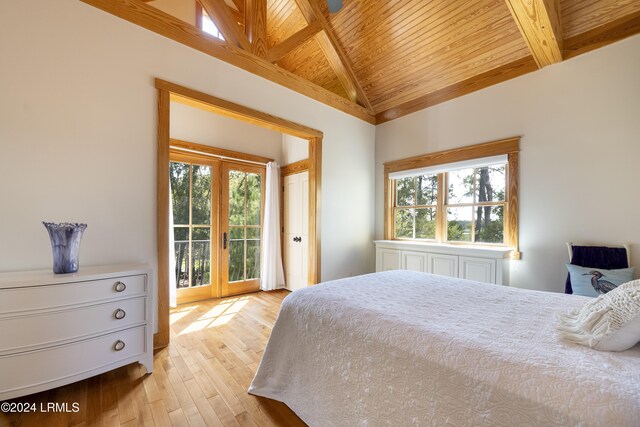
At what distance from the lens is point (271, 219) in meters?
4.26

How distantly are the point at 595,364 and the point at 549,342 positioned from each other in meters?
0.16

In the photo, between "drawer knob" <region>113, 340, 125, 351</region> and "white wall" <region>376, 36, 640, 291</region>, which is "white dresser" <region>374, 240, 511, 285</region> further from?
"drawer knob" <region>113, 340, 125, 351</region>

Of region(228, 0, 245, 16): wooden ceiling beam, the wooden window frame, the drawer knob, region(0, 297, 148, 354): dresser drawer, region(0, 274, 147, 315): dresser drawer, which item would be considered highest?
region(228, 0, 245, 16): wooden ceiling beam

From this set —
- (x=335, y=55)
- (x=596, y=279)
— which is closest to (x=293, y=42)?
(x=335, y=55)

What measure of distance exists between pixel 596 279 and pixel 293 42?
3760 millimetres

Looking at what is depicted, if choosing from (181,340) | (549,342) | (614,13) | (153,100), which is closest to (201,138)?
(153,100)

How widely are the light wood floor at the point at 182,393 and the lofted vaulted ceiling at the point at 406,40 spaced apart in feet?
9.02

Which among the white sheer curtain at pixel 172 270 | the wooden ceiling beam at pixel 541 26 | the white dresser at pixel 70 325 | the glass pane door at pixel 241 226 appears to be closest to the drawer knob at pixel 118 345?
the white dresser at pixel 70 325

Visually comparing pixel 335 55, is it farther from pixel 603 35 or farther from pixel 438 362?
pixel 438 362

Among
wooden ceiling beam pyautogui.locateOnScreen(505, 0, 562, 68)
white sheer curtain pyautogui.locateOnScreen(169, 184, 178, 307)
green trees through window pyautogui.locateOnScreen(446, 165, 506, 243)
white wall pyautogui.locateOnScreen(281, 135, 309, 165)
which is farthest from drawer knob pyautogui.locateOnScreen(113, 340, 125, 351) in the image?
wooden ceiling beam pyautogui.locateOnScreen(505, 0, 562, 68)

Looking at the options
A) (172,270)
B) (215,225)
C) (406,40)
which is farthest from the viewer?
(215,225)

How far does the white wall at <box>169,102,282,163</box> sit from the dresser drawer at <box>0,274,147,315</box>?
7.59ft

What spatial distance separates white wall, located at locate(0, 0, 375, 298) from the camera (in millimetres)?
1750

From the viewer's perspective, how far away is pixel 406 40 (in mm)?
3158
